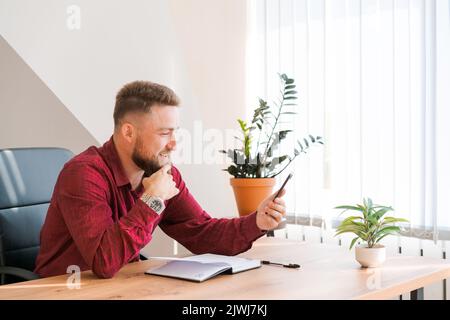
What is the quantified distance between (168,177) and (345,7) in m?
1.60

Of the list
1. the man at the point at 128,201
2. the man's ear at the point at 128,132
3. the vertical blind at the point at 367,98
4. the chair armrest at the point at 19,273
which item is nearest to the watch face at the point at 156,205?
the man at the point at 128,201

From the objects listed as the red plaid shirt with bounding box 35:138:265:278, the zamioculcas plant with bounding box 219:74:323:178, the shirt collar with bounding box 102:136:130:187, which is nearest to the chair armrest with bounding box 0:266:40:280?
the red plaid shirt with bounding box 35:138:265:278

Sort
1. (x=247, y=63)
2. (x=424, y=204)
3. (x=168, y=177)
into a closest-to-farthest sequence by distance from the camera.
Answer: (x=168, y=177)
(x=424, y=204)
(x=247, y=63)

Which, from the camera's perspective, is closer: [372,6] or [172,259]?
[172,259]

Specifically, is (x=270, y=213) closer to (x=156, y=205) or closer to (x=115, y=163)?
(x=156, y=205)

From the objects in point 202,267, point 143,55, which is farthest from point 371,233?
point 143,55

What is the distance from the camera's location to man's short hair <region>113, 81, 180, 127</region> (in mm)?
1934

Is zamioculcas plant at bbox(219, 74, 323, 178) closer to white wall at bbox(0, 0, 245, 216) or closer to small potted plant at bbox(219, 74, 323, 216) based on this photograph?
small potted plant at bbox(219, 74, 323, 216)

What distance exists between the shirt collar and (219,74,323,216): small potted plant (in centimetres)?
105

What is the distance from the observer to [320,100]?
307 cm

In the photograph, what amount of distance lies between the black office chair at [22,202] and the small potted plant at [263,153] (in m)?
0.99

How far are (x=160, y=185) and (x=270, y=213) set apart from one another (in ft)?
1.24
